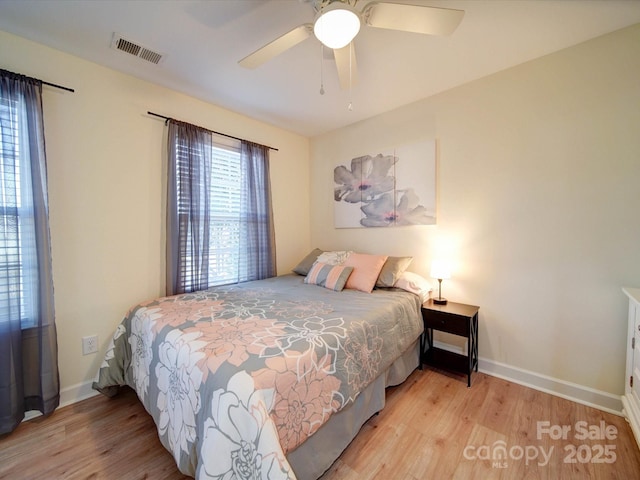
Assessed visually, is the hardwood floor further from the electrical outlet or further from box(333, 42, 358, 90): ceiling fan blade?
box(333, 42, 358, 90): ceiling fan blade

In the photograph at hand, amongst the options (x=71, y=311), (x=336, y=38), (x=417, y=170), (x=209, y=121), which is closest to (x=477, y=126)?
(x=417, y=170)

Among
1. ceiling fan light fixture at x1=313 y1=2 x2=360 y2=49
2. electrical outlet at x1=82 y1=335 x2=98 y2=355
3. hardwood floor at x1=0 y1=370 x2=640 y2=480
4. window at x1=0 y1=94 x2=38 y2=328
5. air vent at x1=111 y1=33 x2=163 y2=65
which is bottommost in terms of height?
hardwood floor at x1=0 y1=370 x2=640 y2=480

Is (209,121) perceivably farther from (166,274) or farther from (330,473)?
(330,473)

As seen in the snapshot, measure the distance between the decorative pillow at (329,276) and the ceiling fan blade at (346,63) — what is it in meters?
1.58

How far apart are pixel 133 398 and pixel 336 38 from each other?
2.79 metres

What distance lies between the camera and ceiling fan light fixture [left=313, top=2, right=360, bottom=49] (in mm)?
1150

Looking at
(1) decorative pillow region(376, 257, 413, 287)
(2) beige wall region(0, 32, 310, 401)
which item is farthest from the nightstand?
(2) beige wall region(0, 32, 310, 401)

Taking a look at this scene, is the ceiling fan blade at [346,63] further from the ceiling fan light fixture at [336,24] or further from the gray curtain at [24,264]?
the gray curtain at [24,264]

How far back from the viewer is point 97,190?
1.93 metres

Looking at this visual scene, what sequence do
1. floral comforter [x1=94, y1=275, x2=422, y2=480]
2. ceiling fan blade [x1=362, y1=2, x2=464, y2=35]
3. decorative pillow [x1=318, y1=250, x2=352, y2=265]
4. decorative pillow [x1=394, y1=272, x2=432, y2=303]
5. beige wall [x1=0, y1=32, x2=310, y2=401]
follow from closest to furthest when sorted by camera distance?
1. floral comforter [x1=94, y1=275, x2=422, y2=480]
2. ceiling fan blade [x1=362, y1=2, x2=464, y2=35]
3. beige wall [x1=0, y1=32, x2=310, y2=401]
4. decorative pillow [x1=394, y1=272, x2=432, y2=303]
5. decorative pillow [x1=318, y1=250, x2=352, y2=265]

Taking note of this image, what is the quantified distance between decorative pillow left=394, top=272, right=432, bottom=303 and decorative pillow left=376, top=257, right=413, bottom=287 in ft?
0.16

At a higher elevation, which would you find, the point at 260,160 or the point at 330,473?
the point at 260,160

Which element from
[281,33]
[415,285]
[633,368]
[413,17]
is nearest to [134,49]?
[281,33]

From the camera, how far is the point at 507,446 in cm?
142
